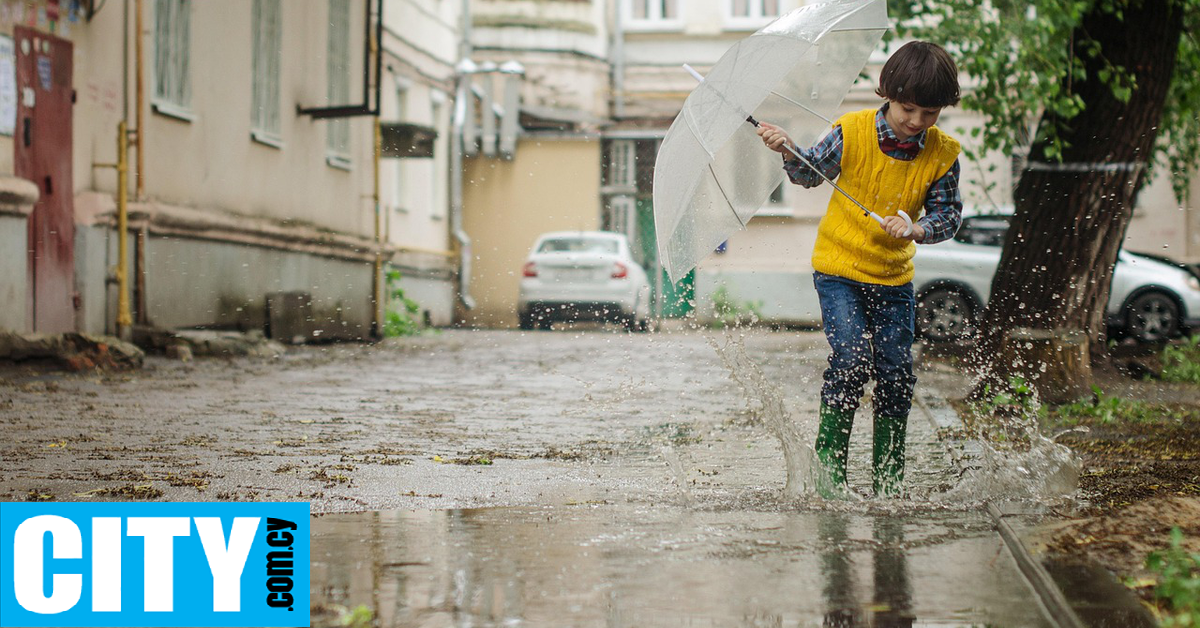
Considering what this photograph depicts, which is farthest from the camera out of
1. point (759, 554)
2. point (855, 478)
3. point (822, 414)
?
point (855, 478)

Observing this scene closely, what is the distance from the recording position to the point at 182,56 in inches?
648

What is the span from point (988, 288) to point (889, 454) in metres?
15.8

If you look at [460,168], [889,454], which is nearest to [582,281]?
[460,168]

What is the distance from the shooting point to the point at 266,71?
752 inches

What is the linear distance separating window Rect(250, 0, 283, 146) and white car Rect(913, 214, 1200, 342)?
8.43m

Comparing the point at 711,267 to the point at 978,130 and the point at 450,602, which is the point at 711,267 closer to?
the point at 978,130

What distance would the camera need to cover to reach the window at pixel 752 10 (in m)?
32.4

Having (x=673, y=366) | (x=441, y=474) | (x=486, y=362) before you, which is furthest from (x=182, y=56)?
(x=441, y=474)

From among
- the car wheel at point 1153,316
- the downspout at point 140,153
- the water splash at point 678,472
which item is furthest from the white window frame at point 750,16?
the water splash at point 678,472

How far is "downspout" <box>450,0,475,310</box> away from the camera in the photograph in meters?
30.4

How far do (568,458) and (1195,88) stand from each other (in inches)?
338

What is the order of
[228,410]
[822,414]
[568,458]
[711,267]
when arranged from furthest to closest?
[711,267] < [228,410] < [568,458] < [822,414]

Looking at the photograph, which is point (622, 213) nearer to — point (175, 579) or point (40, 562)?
point (40, 562)

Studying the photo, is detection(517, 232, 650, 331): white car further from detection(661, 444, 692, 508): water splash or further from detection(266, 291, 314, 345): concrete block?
detection(661, 444, 692, 508): water splash
